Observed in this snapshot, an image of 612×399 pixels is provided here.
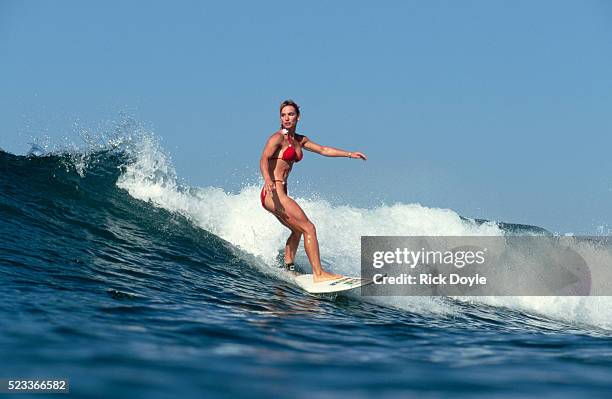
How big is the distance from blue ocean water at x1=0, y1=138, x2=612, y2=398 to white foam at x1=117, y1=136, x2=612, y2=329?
0.06 meters

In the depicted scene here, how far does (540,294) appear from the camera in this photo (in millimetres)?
10203

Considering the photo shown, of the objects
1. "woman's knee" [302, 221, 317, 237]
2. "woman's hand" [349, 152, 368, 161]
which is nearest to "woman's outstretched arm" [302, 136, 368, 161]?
"woman's hand" [349, 152, 368, 161]

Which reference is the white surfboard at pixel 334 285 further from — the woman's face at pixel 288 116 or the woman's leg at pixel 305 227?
the woman's face at pixel 288 116

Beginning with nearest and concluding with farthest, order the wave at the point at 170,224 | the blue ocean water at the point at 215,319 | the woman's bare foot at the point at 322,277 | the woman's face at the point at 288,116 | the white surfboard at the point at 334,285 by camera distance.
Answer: the blue ocean water at the point at 215,319 → the white surfboard at the point at 334,285 → the woman's bare foot at the point at 322,277 → the woman's face at the point at 288,116 → the wave at the point at 170,224

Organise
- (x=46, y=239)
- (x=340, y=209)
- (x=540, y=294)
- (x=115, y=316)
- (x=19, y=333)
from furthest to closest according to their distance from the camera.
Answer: (x=340, y=209) < (x=540, y=294) < (x=46, y=239) < (x=115, y=316) < (x=19, y=333)

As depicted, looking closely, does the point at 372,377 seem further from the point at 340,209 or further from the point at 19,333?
the point at 340,209

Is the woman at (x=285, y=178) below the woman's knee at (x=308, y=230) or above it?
above

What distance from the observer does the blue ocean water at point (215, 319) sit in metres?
3.21

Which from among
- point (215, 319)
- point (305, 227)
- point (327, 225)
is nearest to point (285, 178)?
point (305, 227)

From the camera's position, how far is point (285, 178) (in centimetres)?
772

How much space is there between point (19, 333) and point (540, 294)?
911 centimetres

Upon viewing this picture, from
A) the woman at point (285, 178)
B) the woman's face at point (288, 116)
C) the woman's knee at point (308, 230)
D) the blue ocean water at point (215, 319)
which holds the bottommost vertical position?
the blue ocean water at point (215, 319)

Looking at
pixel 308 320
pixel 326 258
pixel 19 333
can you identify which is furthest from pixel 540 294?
pixel 19 333

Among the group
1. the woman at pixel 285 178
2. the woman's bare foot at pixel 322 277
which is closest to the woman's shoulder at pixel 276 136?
the woman at pixel 285 178
